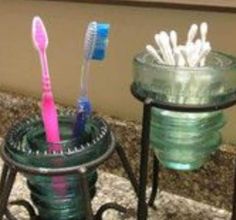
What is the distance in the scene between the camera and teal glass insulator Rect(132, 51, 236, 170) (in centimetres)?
48

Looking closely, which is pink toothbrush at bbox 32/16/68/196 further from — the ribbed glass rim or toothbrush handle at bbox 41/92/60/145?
the ribbed glass rim

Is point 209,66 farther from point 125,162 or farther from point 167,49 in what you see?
point 125,162

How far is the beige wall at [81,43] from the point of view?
62 cm

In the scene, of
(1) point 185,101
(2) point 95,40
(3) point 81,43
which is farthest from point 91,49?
(3) point 81,43

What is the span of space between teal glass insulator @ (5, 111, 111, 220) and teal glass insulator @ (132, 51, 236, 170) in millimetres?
66

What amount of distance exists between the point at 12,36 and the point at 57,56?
10 cm

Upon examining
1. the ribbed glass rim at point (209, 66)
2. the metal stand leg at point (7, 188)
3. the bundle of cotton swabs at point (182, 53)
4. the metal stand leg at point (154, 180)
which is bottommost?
the metal stand leg at point (154, 180)

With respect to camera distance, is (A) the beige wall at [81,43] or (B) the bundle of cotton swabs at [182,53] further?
(A) the beige wall at [81,43]

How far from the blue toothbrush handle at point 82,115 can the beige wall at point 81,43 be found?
0.18 metres

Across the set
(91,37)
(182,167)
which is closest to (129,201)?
(182,167)

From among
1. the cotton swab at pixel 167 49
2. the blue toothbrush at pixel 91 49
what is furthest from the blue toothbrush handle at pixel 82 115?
the cotton swab at pixel 167 49

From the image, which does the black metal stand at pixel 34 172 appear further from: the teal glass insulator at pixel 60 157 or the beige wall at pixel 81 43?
the beige wall at pixel 81 43

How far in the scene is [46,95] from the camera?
0.49 meters

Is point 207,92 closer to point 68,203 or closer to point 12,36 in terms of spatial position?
point 68,203
